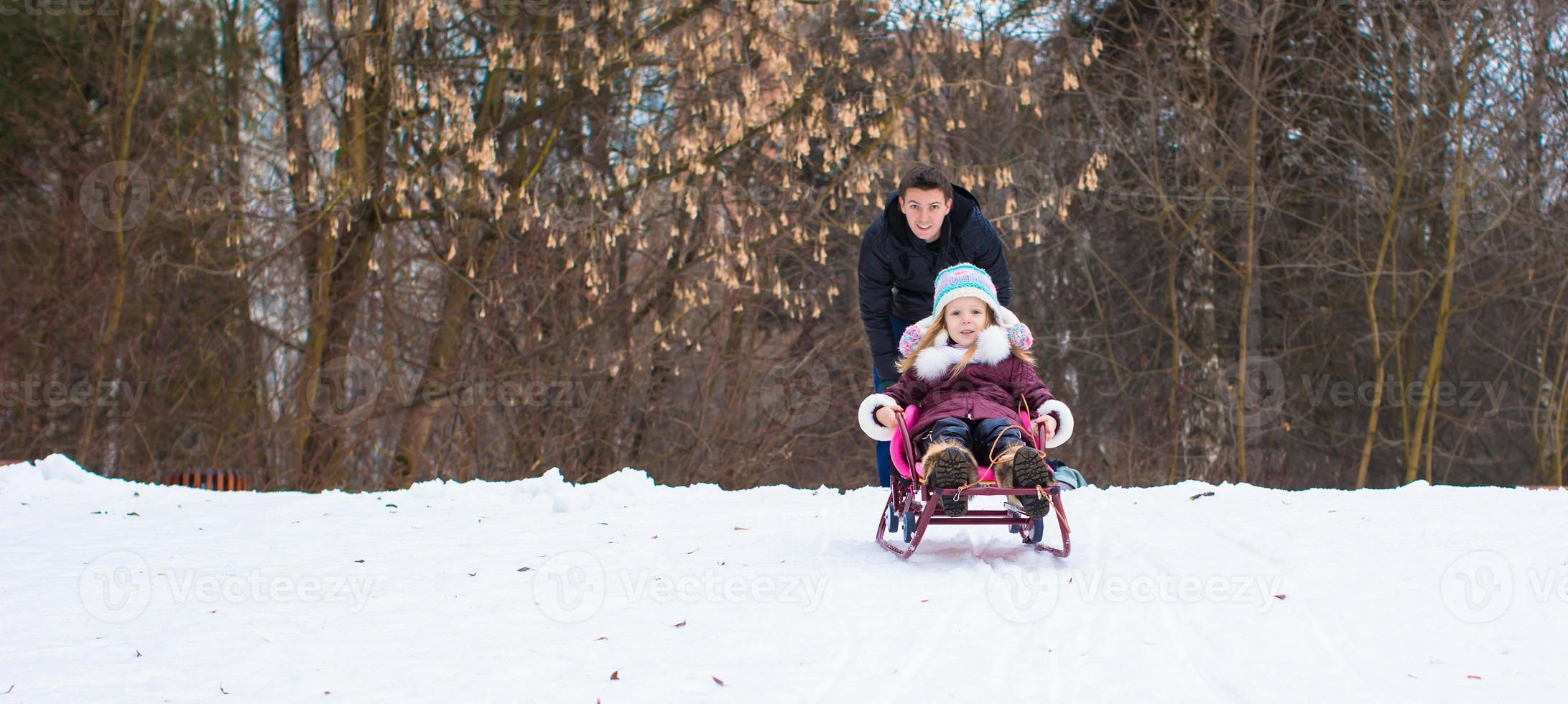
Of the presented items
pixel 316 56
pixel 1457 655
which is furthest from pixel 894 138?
pixel 1457 655

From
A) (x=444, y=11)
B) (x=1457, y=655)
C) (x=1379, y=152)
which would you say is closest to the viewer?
(x=1457, y=655)

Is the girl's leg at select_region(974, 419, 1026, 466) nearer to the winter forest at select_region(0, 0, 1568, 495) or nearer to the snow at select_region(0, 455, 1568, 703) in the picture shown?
the snow at select_region(0, 455, 1568, 703)

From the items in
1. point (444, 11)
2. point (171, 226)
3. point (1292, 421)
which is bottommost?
point (1292, 421)

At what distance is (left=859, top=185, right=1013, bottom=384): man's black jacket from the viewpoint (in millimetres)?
5473

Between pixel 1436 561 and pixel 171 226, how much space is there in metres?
11.0

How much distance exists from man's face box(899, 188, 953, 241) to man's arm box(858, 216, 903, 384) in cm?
27

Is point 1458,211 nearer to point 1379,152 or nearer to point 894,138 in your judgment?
point 1379,152

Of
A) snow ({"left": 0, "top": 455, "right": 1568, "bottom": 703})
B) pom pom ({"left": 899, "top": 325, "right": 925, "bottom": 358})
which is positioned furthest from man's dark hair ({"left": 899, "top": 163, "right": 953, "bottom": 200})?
snow ({"left": 0, "top": 455, "right": 1568, "bottom": 703})

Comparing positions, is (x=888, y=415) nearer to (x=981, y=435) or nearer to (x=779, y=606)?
(x=981, y=435)

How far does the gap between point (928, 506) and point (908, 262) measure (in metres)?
1.67

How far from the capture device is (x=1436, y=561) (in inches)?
155

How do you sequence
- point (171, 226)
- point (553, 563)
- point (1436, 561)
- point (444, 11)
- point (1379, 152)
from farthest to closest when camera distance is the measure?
point (1379, 152) → point (171, 226) → point (444, 11) → point (553, 563) → point (1436, 561)

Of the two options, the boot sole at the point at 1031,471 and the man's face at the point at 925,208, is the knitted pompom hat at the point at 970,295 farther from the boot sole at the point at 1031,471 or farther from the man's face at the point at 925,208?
the boot sole at the point at 1031,471

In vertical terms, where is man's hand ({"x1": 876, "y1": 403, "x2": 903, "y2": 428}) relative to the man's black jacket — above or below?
below
